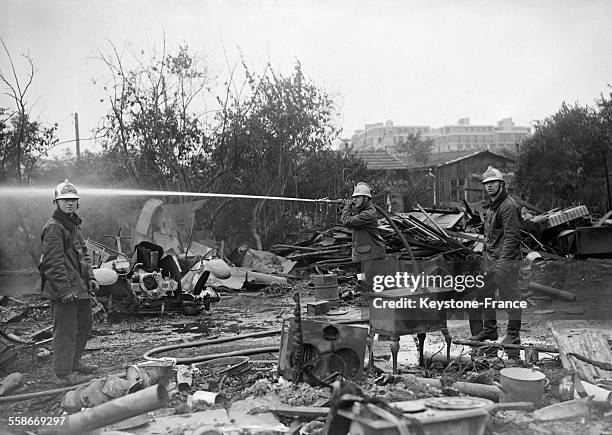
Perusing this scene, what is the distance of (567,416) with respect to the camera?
450cm

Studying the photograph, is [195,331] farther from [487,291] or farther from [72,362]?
[487,291]

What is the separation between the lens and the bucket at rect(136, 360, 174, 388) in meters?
5.27

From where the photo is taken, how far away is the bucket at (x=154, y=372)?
5.27 metres

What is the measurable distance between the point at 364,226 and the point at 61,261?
4.20 meters

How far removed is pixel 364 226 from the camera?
8.79 metres

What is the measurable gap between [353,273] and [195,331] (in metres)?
5.38

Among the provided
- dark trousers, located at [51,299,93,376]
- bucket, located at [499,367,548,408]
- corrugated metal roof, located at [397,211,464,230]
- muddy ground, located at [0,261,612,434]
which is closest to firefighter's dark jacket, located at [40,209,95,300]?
dark trousers, located at [51,299,93,376]

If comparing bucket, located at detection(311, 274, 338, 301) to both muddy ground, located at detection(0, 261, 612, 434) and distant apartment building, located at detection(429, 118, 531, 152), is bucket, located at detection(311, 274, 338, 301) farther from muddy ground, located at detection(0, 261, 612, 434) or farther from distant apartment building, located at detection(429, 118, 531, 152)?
distant apartment building, located at detection(429, 118, 531, 152)

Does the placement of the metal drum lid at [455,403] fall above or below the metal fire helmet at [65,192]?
below

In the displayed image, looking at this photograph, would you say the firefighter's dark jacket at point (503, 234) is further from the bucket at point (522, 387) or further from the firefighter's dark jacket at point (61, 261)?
the firefighter's dark jacket at point (61, 261)

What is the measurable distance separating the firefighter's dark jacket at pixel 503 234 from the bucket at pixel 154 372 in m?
3.75

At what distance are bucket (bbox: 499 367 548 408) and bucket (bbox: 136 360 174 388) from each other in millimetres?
2721

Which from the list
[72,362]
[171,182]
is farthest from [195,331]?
[171,182]

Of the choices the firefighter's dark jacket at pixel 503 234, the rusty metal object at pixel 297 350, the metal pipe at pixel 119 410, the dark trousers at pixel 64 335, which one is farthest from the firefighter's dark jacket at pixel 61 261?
the firefighter's dark jacket at pixel 503 234
